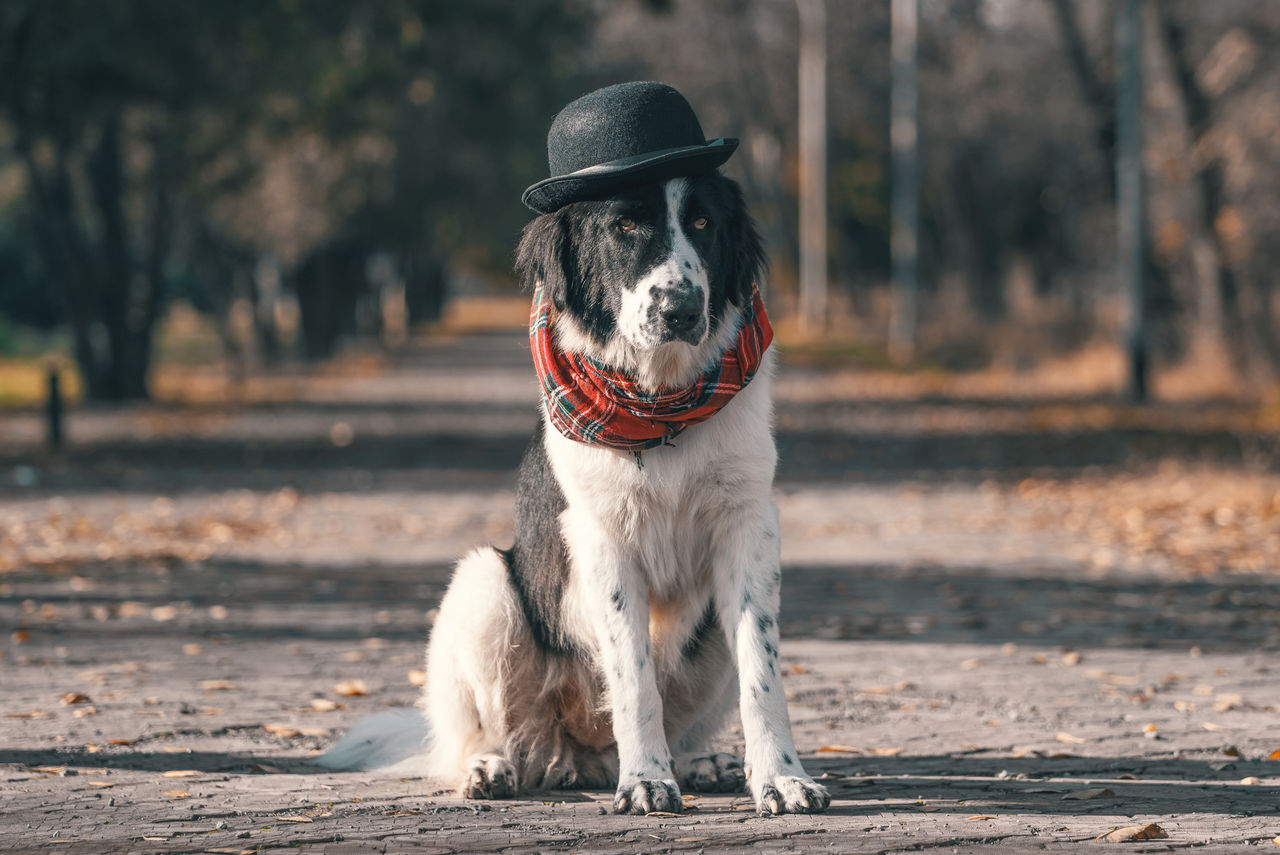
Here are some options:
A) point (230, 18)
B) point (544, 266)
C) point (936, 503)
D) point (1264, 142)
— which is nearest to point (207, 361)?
point (230, 18)

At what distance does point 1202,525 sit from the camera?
13.0 meters

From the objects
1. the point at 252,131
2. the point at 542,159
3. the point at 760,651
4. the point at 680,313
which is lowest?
the point at 760,651

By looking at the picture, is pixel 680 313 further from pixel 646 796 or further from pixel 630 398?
pixel 646 796

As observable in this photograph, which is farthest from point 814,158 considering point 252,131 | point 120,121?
point 120,121

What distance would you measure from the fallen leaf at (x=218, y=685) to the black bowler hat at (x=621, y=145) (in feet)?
10.7

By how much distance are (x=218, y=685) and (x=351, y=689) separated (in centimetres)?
61

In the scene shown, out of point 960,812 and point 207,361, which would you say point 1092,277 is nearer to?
point 207,361

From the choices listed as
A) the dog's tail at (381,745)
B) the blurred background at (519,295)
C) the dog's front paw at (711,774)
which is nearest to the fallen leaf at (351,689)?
the dog's tail at (381,745)

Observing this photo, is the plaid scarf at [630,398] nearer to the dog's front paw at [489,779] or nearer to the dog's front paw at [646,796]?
the dog's front paw at [646,796]

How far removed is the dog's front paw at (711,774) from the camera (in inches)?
222

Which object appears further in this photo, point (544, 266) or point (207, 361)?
point (207, 361)

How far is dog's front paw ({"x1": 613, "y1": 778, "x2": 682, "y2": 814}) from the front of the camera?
5.18 metres

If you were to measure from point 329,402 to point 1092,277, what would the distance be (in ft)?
106

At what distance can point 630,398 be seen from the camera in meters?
5.18
